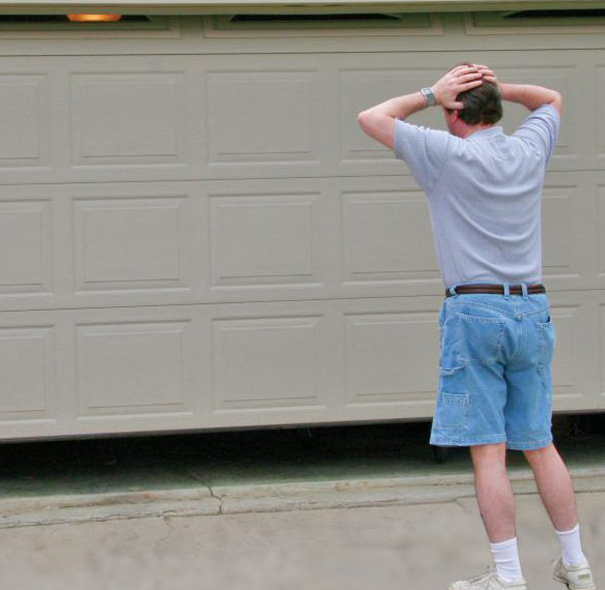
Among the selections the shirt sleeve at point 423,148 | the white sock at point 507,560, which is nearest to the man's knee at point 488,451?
the white sock at point 507,560

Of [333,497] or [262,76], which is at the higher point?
[262,76]

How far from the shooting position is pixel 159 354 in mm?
6543

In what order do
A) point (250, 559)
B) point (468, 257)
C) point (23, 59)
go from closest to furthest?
point (468, 257) < point (250, 559) < point (23, 59)

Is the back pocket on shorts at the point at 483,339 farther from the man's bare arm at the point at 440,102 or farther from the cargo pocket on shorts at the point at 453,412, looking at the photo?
the man's bare arm at the point at 440,102

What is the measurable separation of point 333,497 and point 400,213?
151 centimetres

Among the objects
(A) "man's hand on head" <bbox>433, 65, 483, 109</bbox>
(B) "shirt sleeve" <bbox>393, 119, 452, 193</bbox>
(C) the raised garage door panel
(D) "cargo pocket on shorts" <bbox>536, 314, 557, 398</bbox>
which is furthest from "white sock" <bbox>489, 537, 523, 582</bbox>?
(C) the raised garage door panel

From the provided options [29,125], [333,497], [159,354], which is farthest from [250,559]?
[29,125]

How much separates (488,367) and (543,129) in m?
0.92

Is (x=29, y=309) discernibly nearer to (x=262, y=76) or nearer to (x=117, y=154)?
(x=117, y=154)

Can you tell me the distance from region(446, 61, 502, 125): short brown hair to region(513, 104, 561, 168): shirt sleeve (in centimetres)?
18

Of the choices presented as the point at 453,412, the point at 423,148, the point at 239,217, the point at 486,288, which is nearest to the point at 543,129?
the point at 423,148

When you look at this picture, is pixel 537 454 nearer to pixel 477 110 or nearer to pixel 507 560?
pixel 507 560

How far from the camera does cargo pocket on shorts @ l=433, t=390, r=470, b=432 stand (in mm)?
4469

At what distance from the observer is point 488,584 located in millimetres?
4535
